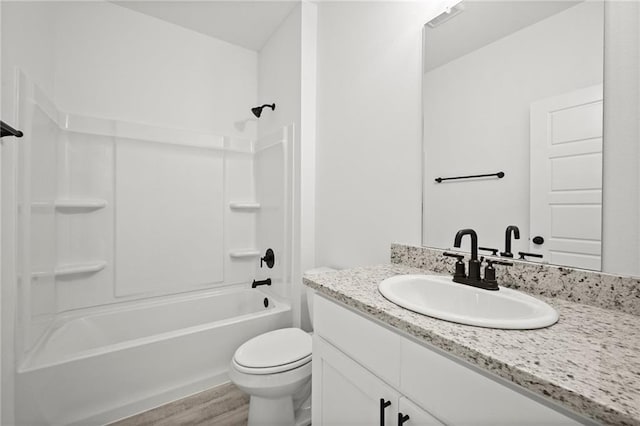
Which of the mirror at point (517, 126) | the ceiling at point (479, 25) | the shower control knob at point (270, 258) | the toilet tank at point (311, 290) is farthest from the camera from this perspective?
the shower control knob at point (270, 258)

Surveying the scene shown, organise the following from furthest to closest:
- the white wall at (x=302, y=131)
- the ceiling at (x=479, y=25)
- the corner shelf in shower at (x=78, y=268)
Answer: the white wall at (x=302, y=131) → the corner shelf in shower at (x=78, y=268) → the ceiling at (x=479, y=25)

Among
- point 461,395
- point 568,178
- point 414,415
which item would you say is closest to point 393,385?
point 414,415

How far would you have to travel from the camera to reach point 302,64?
6.56 ft

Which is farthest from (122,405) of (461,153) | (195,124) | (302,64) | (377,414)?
(302,64)

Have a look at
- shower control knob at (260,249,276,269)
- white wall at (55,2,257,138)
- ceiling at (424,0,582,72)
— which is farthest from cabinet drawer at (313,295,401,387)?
white wall at (55,2,257,138)

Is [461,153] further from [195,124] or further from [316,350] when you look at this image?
[195,124]

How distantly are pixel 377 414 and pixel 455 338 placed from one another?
0.37m

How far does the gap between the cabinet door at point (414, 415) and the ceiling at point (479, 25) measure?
1306 millimetres

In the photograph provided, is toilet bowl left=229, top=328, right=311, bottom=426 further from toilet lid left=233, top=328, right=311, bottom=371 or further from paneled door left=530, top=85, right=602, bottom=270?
paneled door left=530, top=85, right=602, bottom=270

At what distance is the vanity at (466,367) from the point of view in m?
0.44

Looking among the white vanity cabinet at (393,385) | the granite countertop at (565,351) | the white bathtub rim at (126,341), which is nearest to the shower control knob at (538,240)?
the granite countertop at (565,351)

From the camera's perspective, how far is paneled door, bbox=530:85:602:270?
2.71ft

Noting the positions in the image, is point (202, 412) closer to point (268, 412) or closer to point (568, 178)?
point (268, 412)

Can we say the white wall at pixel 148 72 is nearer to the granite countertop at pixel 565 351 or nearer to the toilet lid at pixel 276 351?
the toilet lid at pixel 276 351
